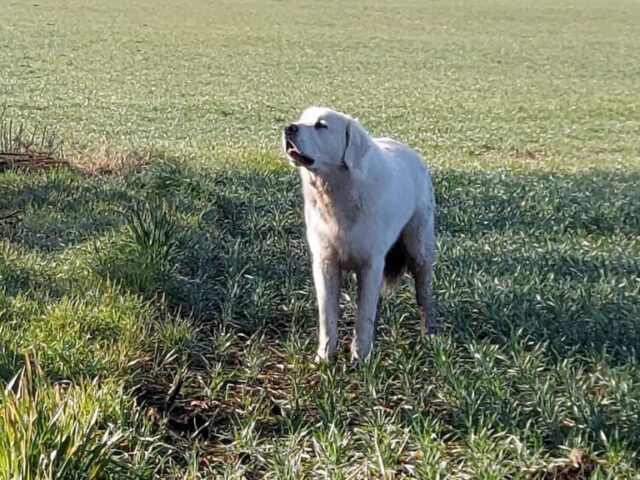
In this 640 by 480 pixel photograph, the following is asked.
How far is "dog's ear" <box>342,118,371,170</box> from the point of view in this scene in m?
5.12

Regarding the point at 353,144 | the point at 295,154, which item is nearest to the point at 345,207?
the point at 353,144

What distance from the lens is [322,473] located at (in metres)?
3.82

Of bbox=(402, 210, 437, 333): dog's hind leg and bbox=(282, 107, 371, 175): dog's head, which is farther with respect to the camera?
bbox=(402, 210, 437, 333): dog's hind leg

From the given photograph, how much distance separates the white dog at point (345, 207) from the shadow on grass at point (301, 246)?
2.07 feet

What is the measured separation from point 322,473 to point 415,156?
9.10ft

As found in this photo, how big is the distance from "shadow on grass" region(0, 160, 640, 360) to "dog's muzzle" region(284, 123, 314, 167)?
122 cm

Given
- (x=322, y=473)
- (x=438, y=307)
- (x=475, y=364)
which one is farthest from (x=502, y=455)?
(x=438, y=307)

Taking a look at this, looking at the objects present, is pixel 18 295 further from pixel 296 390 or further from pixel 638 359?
pixel 638 359

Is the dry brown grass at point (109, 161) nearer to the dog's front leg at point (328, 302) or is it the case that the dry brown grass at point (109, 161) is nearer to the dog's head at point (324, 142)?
the dog's front leg at point (328, 302)

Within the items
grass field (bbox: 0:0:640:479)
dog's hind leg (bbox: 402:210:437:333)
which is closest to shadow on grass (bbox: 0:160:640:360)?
grass field (bbox: 0:0:640:479)

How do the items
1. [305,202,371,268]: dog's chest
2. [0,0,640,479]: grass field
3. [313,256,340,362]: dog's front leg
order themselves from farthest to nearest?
[313,256,340,362]: dog's front leg, [305,202,371,268]: dog's chest, [0,0,640,479]: grass field

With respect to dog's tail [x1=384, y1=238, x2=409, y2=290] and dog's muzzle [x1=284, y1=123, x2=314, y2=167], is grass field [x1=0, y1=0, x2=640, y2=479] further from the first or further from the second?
dog's muzzle [x1=284, y1=123, x2=314, y2=167]

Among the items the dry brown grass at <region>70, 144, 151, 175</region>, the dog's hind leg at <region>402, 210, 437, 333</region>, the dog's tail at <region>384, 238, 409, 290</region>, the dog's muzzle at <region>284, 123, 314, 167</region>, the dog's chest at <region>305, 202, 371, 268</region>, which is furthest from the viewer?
the dry brown grass at <region>70, 144, 151, 175</region>

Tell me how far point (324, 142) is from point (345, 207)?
393mm
